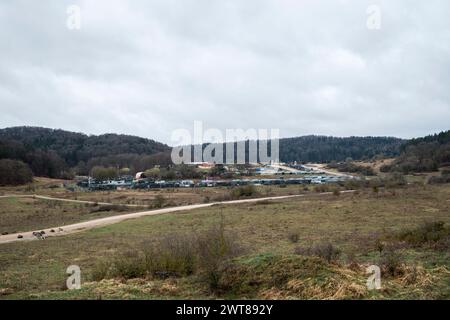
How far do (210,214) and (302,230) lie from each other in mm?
13702

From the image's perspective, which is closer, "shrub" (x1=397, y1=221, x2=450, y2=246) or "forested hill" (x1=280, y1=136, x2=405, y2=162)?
"shrub" (x1=397, y1=221, x2=450, y2=246)

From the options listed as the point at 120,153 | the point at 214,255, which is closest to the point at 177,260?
the point at 214,255

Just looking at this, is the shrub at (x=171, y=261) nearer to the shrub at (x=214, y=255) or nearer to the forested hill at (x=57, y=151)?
the shrub at (x=214, y=255)

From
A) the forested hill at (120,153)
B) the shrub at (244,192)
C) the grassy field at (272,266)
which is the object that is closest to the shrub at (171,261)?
the grassy field at (272,266)

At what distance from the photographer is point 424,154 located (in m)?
101

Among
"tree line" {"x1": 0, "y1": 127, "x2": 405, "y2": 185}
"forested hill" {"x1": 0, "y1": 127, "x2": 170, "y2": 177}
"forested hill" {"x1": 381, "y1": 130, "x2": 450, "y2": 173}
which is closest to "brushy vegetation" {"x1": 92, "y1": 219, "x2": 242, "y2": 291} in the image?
"forested hill" {"x1": 381, "y1": 130, "x2": 450, "y2": 173}

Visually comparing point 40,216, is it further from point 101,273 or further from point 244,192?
point 101,273

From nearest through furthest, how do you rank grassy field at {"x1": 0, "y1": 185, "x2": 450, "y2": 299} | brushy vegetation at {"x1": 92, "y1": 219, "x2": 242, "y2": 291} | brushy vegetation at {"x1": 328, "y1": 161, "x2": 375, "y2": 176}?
grassy field at {"x1": 0, "y1": 185, "x2": 450, "y2": 299}
brushy vegetation at {"x1": 92, "y1": 219, "x2": 242, "y2": 291}
brushy vegetation at {"x1": 328, "y1": 161, "x2": 375, "y2": 176}

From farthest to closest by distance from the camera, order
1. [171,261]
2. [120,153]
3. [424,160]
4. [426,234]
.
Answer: [120,153] < [424,160] < [426,234] < [171,261]

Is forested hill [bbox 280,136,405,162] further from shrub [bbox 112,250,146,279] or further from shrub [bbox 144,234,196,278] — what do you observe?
shrub [bbox 112,250,146,279]

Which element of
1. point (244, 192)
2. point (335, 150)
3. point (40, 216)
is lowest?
point (40, 216)

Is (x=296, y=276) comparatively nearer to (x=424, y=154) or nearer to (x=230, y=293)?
(x=230, y=293)

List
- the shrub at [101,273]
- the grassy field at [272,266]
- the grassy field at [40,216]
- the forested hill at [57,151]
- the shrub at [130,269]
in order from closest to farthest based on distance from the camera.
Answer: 1. the grassy field at [272,266]
2. the shrub at [130,269]
3. the shrub at [101,273]
4. the grassy field at [40,216]
5. the forested hill at [57,151]
